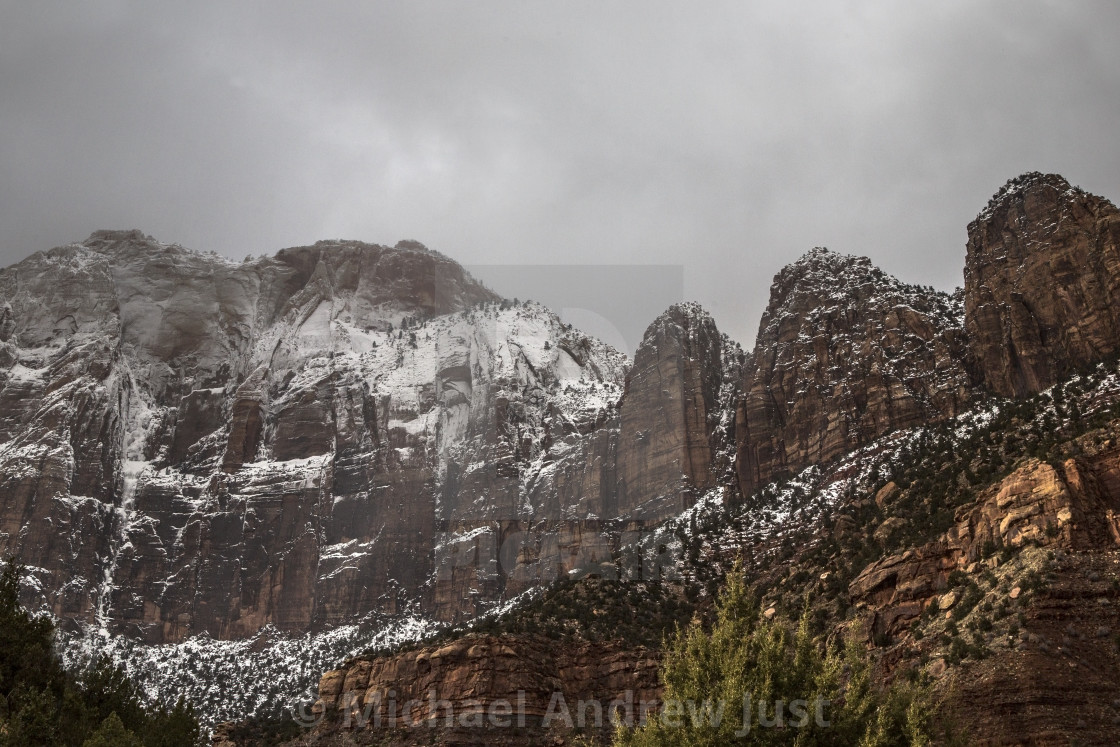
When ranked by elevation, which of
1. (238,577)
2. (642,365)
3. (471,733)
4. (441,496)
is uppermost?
(642,365)

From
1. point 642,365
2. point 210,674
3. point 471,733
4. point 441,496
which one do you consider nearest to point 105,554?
point 210,674

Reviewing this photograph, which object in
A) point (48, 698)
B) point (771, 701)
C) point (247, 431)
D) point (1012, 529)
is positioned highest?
point (247, 431)

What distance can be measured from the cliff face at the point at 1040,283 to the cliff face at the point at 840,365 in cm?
433

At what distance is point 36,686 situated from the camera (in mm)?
35781

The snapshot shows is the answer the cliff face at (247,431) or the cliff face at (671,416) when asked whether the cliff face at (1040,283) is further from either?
the cliff face at (247,431)

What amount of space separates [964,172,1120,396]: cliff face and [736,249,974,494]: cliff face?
4327 millimetres

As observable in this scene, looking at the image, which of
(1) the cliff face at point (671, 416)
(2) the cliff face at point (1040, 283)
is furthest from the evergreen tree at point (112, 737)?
(1) the cliff face at point (671, 416)

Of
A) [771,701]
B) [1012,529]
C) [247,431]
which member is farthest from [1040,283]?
[247,431]

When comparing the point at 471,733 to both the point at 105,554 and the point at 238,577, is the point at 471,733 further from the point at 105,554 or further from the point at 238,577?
the point at 105,554

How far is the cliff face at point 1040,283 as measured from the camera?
7169 cm

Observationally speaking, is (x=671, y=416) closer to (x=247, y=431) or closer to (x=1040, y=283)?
(x=1040, y=283)

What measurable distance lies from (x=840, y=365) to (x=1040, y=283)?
830 inches

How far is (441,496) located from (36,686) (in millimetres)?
109541

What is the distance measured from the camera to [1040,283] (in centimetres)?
7750
